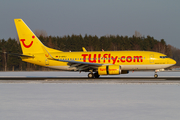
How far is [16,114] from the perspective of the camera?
10.3 m

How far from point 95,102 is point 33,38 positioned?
2864cm

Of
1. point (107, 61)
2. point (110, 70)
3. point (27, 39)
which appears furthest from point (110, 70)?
point (27, 39)

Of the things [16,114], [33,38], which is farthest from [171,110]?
[33,38]

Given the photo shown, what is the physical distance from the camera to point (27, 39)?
1543 inches

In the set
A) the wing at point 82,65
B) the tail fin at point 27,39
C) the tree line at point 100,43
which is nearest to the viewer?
the wing at point 82,65

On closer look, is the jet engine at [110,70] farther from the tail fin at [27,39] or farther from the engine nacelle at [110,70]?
the tail fin at [27,39]

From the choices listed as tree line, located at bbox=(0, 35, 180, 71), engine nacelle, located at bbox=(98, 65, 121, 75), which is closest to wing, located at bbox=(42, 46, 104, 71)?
engine nacelle, located at bbox=(98, 65, 121, 75)

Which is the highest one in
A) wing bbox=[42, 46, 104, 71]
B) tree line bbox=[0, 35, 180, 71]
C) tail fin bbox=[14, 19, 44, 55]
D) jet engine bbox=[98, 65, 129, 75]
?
tree line bbox=[0, 35, 180, 71]

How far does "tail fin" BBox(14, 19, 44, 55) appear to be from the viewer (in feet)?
128

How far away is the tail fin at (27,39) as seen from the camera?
128 ft

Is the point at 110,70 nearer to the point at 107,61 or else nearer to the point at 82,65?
the point at 107,61

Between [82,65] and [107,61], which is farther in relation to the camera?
[107,61]

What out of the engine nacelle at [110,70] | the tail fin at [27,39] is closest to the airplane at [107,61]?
the engine nacelle at [110,70]

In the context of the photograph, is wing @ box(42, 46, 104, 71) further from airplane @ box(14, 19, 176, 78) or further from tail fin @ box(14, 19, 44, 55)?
tail fin @ box(14, 19, 44, 55)
